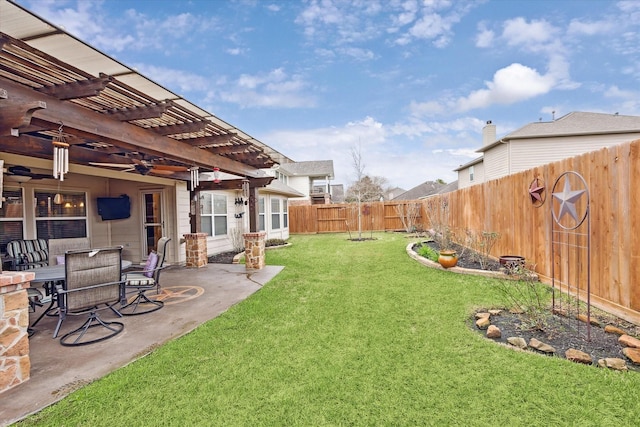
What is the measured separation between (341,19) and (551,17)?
5897 mm

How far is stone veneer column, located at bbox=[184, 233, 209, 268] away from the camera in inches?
333

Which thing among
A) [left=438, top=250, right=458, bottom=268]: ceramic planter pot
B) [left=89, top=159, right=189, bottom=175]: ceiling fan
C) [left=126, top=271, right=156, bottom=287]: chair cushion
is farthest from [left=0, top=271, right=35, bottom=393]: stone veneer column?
[left=438, top=250, right=458, bottom=268]: ceramic planter pot

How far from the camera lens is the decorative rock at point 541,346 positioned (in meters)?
3.06

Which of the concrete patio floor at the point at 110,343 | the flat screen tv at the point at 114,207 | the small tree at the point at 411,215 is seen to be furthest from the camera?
the small tree at the point at 411,215

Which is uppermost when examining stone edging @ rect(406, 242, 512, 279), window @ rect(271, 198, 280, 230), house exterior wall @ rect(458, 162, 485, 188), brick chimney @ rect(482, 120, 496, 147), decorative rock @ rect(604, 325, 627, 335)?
brick chimney @ rect(482, 120, 496, 147)

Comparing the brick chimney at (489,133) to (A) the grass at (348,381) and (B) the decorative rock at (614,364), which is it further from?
(B) the decorative rock at (614,364)

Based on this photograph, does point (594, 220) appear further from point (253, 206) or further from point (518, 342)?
point (253, 206)

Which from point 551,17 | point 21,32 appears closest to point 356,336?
point 21,32

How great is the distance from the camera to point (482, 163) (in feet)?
58.3

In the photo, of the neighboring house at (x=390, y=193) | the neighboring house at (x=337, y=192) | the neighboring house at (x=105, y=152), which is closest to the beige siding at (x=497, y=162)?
the neighboring house at (x=105, y=152)

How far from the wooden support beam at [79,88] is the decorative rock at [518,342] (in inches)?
189

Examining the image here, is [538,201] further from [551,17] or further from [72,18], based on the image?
[72,18]

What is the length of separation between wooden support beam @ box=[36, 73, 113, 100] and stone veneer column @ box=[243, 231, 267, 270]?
5146 millimetres

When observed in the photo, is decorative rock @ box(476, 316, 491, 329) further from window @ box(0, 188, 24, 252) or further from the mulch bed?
window @ box(0, 188, 24, 252)
